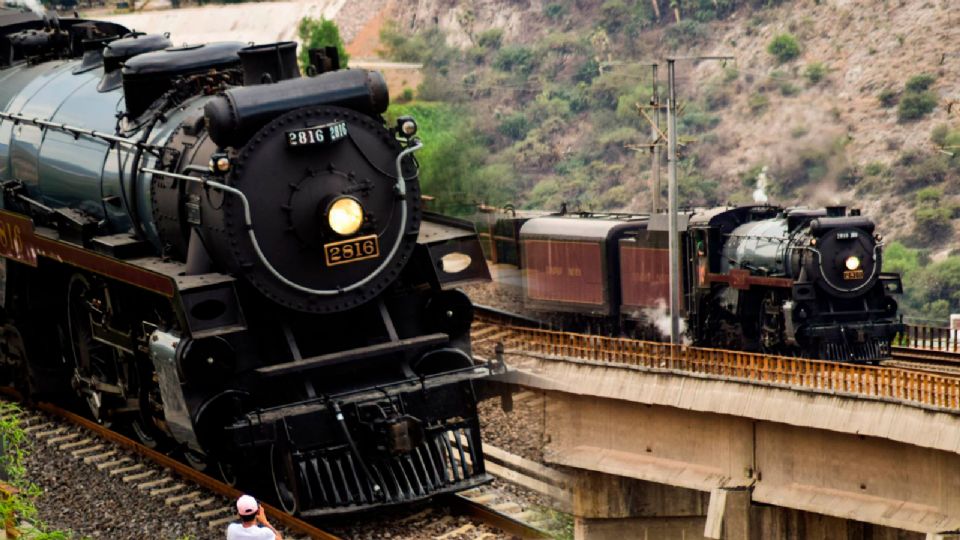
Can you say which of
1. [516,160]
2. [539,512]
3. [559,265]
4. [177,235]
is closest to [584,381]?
[559,265]

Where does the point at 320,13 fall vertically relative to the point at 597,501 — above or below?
above

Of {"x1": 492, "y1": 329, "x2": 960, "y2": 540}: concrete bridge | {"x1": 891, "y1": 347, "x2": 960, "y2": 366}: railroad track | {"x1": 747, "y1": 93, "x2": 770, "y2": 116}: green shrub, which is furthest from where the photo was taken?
{"x1": 747, "y1": 93, "x2": 770, "y2": 116}: green shrub

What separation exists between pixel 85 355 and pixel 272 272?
407cm

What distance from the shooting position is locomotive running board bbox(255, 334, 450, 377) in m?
13.8

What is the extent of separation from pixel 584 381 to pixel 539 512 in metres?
14.1

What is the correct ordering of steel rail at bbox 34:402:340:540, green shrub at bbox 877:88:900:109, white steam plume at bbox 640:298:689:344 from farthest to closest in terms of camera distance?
green shrub at bbox 877:88:900:109 → white steam plume at bbox 640:298:689:344 → steel rail at bbox 34:402:340:540

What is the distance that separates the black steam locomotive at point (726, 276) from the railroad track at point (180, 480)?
11.2 meters

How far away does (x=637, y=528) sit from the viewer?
3156 centimetres

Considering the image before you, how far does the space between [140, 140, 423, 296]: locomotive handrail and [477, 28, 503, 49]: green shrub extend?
6035 centimetres

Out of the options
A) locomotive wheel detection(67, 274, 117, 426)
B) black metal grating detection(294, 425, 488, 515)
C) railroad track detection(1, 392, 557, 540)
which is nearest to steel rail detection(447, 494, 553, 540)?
railroad track detection(1, 392, 557, 540)

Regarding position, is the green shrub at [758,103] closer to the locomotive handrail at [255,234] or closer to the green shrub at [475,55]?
the green shrub at [475,55]

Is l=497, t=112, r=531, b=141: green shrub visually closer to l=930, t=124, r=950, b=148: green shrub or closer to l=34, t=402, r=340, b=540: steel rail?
l=930, t=124, r=950, b=148: green shrub

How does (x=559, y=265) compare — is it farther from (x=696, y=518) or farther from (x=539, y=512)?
(x=539, y=512)

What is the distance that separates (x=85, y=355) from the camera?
1678cm
